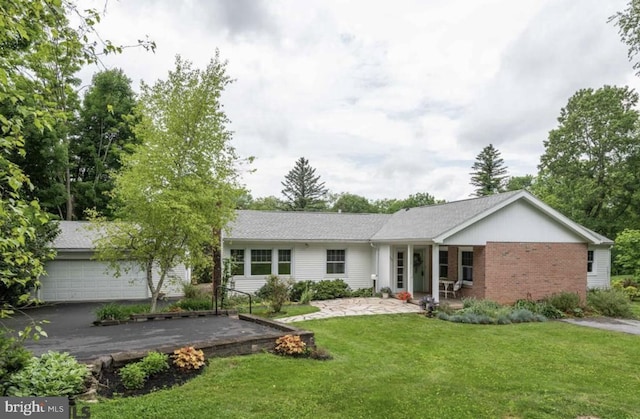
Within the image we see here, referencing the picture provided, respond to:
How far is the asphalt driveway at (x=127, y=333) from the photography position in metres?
8.21

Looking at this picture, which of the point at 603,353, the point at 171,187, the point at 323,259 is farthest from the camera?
the point at 323,259

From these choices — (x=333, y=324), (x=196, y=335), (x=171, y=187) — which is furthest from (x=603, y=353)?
(x=171, y=187)

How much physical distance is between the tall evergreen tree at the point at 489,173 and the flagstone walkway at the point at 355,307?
3578cm

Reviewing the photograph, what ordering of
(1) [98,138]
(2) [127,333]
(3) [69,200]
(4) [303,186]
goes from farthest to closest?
(4) [303,186], (1) [98,138], (3) [69,200], (2) [127,333]

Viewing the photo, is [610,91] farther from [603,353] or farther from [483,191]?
[603,353]

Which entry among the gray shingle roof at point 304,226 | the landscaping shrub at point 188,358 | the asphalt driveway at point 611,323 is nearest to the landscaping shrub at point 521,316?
the asphalt driveway at point 611,323

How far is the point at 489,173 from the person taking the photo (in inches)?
1909

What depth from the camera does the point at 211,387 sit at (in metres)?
6.15

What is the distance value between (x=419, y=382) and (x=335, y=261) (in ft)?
42.0

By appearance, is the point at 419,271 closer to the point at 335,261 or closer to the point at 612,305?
the point at 335,261

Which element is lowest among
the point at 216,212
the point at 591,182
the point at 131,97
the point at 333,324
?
the point at 333,324

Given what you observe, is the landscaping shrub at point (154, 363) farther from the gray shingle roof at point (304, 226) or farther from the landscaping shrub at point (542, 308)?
the landscaping shrub at point (542, 308)

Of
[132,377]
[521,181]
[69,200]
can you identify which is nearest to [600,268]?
[132,377]

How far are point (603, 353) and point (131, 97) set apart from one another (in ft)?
107
